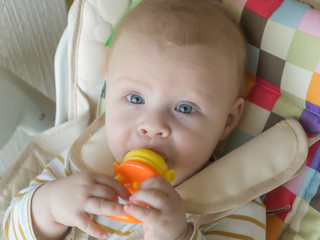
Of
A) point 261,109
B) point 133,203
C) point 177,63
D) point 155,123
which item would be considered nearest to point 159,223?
point 133,203

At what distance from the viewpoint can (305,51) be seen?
0.82m

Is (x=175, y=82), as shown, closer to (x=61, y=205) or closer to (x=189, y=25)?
(x=189, y=25)

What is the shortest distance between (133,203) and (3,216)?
0.49m

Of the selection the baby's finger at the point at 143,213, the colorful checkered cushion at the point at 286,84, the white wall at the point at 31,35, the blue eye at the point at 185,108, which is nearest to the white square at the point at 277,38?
the colorful checkered cushion at the point at 286,84

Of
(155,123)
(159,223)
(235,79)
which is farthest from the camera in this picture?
(235,79)

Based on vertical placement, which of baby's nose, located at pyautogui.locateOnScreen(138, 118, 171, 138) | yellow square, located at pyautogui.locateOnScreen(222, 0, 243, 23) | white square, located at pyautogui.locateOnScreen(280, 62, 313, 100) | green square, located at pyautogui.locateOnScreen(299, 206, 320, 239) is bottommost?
green square, located at pyautogui.locateOnScreen(299, 206, 320, 239)

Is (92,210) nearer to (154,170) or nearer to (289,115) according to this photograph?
(154,170)

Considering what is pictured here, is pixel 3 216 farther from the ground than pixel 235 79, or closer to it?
closer to it

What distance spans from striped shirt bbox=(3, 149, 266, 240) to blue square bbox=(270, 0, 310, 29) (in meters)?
0.41

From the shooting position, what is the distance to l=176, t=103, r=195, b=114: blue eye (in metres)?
0.81

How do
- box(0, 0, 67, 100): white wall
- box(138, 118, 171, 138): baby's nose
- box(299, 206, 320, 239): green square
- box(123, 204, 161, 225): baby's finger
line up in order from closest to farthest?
box(123, 204, 161, 225): baby's finger, box(138, 118, 171, 138): baby's nose, box(299, 206, 320, 239): green square, box(0, 0, 67, 100): white wall

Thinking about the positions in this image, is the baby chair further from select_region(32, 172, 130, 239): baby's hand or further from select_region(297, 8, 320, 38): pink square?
select_region(32, 172, 130, 239): baby's hand

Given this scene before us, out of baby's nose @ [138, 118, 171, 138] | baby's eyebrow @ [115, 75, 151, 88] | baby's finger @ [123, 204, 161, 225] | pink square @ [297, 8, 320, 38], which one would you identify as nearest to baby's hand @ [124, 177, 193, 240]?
baby's finger @ [123, 204, 161, 225]

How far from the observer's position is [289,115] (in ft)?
2.95
